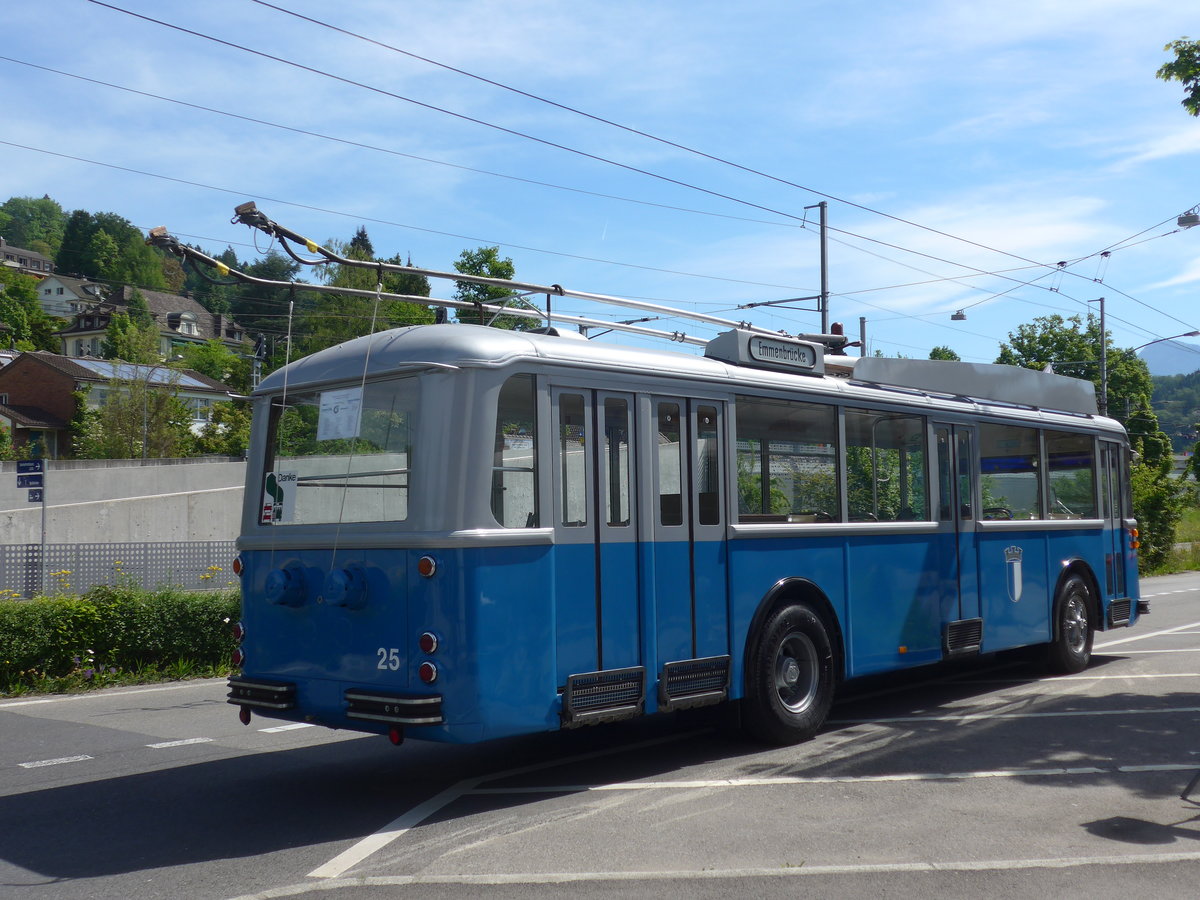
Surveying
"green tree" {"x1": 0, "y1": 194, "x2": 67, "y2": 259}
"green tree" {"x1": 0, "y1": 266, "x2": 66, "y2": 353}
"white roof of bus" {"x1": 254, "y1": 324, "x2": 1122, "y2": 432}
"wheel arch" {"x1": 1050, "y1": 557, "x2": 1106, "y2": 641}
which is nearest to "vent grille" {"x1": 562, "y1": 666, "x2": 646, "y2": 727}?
"white roof of bus" {"x1": 254, "y1": 324, "x2": 1122, "y2": 432}

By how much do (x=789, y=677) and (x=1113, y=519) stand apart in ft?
22.5

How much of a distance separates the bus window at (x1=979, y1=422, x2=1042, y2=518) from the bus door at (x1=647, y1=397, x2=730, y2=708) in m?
4.22

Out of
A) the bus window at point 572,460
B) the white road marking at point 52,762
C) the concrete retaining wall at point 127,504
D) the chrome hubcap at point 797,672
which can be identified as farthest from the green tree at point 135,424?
the bus window at point 572,460

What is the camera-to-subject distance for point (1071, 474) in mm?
13141

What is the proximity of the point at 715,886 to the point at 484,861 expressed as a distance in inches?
48.0

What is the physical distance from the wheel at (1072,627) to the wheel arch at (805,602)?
14.0 feet

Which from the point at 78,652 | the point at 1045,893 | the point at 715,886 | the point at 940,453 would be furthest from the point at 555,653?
the point at 78,652

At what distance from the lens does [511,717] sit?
22.8 ft

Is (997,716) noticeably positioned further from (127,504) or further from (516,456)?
(127,504)

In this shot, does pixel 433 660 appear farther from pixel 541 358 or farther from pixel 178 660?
pixel 178 660

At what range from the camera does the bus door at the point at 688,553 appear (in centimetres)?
802

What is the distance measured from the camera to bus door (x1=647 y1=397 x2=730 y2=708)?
802 centimetres

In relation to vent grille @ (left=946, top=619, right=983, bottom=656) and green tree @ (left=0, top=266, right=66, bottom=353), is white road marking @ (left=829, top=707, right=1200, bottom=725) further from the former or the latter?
green tree @ (left=0, top=266, right=66, bottom=353)

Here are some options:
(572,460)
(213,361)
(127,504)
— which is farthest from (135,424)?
(572,460)
